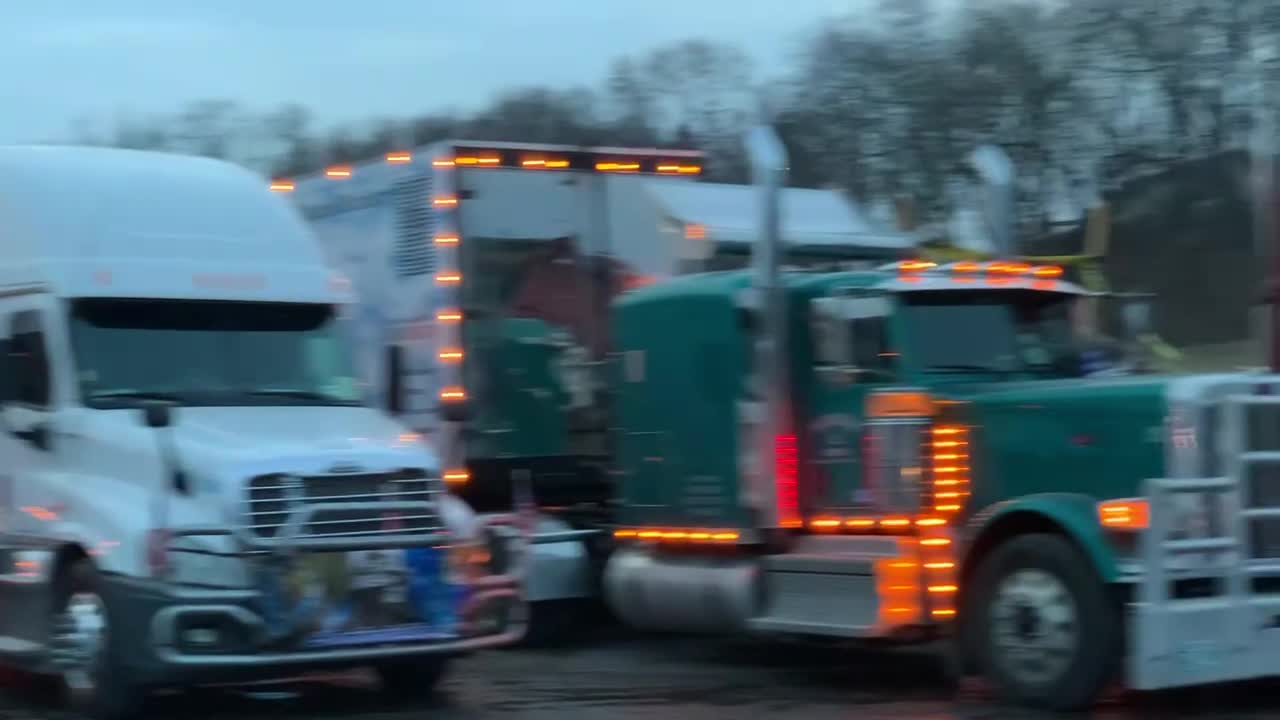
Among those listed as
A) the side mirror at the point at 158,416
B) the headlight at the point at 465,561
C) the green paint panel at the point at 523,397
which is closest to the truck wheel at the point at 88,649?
the side mirror at the point at 158,416

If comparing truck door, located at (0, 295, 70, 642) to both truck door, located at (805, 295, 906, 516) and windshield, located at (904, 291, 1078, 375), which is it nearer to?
truck door, located at (805, 295, 906, 516)

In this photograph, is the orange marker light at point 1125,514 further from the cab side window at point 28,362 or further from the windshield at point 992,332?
the cab side window at point 28,362

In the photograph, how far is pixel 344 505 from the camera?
9.89 metres

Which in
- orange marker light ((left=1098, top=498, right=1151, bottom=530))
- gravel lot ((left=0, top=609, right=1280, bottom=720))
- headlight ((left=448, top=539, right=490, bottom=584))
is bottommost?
gravel lot ((left=0, top=609, right=1280, bottom=720))

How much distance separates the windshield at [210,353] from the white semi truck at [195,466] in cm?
1

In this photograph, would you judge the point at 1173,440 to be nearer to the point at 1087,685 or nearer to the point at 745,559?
the point at 1087,685

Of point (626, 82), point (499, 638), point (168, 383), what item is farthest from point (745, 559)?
point (626, 82)

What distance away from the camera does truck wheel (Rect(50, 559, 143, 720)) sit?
9688mm

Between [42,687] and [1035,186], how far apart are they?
2552 cm

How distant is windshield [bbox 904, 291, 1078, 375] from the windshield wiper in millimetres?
3522

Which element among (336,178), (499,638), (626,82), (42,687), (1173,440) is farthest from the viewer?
(626,82)

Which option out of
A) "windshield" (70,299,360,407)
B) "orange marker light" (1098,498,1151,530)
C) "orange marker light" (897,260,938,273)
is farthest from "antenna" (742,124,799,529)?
"windshield" (70,299,360,407)

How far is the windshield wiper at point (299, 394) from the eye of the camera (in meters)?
11.0

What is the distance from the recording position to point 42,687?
11906mm
